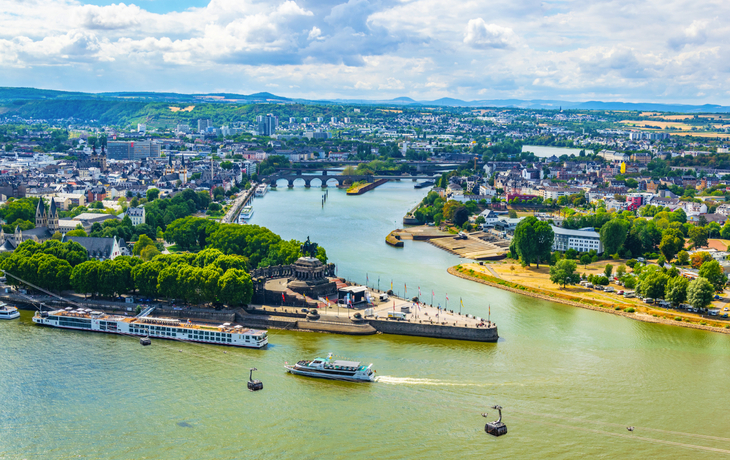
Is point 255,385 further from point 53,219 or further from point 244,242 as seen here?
point 53,219

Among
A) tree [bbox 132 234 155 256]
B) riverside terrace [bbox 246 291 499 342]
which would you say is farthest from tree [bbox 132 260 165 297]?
tree [bbox 132 234 155 256]

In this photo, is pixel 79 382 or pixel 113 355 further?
pixel 113 355

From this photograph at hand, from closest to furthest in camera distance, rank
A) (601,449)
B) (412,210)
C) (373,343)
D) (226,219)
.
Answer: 1. (601,449)
2. (373,343)
3. (226,219)
4. (412,210)

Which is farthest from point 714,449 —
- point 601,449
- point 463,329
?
point 463,329

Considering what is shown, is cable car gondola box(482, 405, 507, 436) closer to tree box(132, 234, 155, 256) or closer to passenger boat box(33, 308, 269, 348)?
passenger boat box(33, 308, 269, 348)

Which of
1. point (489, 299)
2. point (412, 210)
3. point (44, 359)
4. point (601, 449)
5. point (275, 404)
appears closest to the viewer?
point (601, 449)

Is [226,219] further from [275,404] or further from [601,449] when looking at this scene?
[601,449]
